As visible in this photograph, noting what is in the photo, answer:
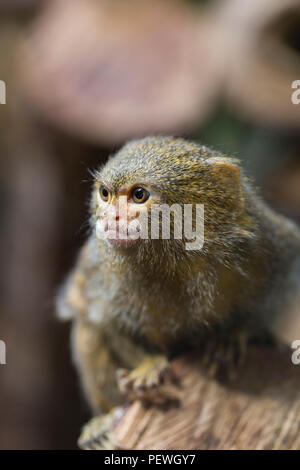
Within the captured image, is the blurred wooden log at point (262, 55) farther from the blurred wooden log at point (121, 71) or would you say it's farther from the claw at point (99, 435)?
the claw at point (99, 435)

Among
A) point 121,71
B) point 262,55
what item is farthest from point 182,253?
point 262,55

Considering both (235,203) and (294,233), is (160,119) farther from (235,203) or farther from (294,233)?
(235,203)

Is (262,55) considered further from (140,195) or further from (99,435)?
(99,435)

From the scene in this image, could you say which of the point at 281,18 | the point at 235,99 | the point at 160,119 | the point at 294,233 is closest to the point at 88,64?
the point at 160,119

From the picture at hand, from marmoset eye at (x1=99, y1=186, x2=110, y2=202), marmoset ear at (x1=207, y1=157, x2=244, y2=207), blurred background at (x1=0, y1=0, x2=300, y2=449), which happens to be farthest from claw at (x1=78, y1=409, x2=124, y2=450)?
blurred background at (x1=0, y1=0, x2=300, y2=449)

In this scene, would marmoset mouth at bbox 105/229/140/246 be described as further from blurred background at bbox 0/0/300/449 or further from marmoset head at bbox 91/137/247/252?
blurred background at bbox 0/0/300/449

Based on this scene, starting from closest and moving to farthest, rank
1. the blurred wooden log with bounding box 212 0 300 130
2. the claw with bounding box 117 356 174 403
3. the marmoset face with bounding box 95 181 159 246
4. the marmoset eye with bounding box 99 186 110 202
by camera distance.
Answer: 1. the marmoset face with bounding box 95 181 159 246
2. the marmoset eye with bounding box 99 186 110 202
3. the claw with bounding box 117 356 174 403
4. the blurred wooden log with bounding box 212 0 300 130

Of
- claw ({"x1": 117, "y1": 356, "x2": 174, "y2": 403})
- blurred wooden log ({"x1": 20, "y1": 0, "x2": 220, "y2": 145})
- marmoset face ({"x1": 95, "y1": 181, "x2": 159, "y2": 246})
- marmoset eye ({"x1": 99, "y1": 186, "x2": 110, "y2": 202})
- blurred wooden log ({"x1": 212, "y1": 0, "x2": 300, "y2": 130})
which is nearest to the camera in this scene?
marmoset face ({"x1": 95, "y1": 181, "x2": 159, "y2": 246})

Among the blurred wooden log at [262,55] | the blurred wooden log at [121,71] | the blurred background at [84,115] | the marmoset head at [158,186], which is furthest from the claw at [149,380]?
the blurred wooden log at [262,55]
